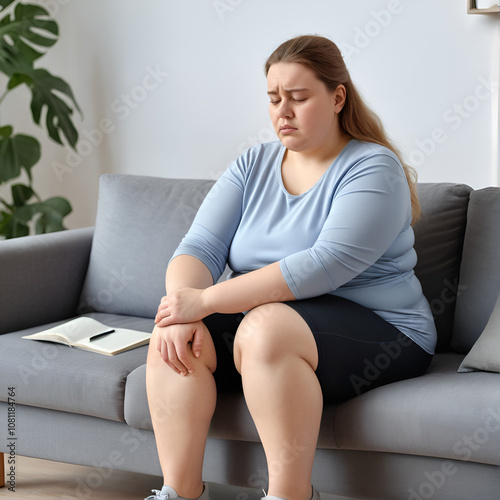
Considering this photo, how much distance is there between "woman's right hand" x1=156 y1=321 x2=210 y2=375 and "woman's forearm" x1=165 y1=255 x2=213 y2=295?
152mm

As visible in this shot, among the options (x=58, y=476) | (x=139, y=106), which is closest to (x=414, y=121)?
(x=139, y=106)

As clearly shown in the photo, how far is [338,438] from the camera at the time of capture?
1496 millimetres

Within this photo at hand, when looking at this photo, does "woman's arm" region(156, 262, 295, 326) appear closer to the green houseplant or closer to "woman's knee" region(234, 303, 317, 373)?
"woman's knee" region(234, 303, 317, 373)

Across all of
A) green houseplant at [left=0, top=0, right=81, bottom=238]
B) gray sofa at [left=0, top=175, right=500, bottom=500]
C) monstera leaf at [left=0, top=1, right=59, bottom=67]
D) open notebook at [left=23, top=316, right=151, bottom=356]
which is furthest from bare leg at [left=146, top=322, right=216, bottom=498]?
monstera leaf at [left=0, top=1, right=59, bottom=67]

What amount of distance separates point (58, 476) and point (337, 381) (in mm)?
1028

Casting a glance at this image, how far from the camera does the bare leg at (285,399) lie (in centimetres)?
136

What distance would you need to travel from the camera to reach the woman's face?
1.60m

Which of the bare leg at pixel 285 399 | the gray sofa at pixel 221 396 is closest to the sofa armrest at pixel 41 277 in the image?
the gray sofa at pixel 221 396

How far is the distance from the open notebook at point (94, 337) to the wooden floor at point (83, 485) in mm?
412

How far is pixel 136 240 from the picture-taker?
7.45 feet

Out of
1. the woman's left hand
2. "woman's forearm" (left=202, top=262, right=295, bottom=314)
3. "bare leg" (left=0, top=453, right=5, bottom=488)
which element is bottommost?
"bare leg" (left=0, top=453, right=5, bottom=488)

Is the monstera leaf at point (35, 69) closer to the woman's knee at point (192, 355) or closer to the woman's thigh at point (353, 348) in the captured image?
the woman's knee at point (192, 355)

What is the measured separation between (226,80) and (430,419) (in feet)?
5.56

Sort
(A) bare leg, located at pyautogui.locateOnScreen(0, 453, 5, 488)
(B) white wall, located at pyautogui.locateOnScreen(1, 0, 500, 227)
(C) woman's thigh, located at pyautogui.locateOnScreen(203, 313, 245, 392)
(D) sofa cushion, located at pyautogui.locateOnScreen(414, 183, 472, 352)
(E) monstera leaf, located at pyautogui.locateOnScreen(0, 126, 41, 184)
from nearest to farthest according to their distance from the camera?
(C) woman's thigh, located at pyautogui.locateOnScreen(203, 313, 245, 392) < (D) sofa cushion, located at pyautogui.locateOnScreen(414, 183, 472, 352) < (A) bare leg, located at pyautogui.locateOnScreen(0, 453, 5, 488) < (B) white wall, located at pyautogui.locateOnScreen(1, 0, 500, 227) < (E) monstera leaf, located at pyautogui.locateOnScreen(0, 126, 41, 184)
